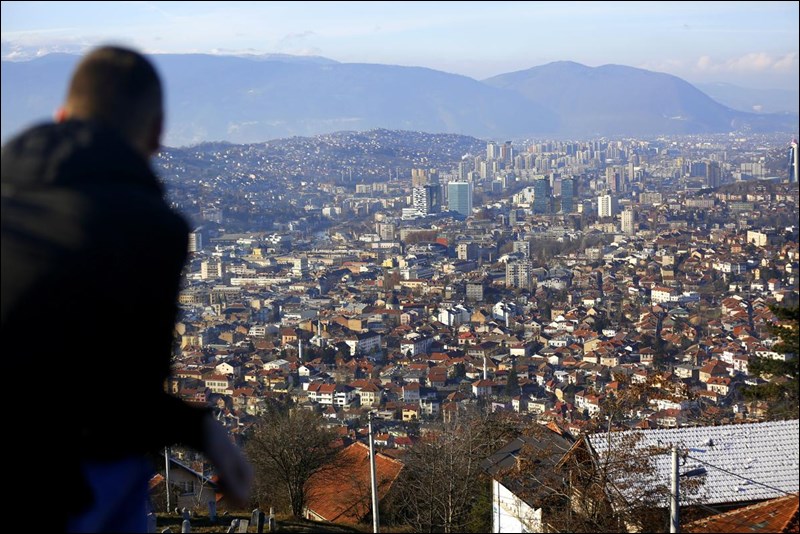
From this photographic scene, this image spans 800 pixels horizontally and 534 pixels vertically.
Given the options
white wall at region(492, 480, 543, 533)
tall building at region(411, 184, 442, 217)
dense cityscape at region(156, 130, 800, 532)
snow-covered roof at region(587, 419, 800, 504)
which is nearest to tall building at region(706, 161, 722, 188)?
dense cityscape at region(156, 130, 800, 532)

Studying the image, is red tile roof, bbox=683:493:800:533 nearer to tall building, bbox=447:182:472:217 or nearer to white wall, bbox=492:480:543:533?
white wall, bbox=492:480:543:533

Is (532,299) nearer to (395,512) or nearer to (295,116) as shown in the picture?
(395,512)

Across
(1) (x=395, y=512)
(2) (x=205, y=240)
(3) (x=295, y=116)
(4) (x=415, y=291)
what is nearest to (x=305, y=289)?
(4) (x=415, y=291)

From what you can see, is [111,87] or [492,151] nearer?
[111,87]

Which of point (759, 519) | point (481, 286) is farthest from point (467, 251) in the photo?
point (759, 519)

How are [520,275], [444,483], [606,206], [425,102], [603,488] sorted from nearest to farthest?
[603,488] < [444,483] < [520,275] < [606,206] < [425,102]

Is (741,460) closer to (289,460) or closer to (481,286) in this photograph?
(289,460)
